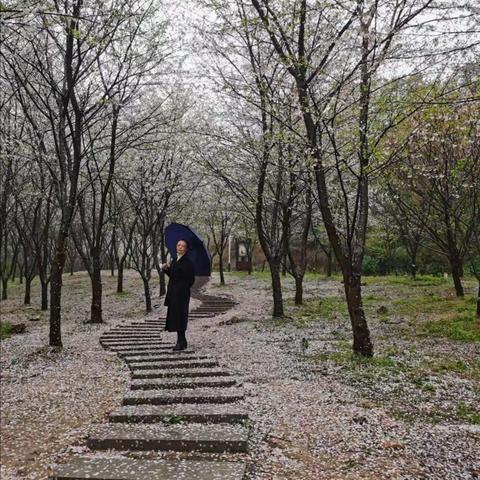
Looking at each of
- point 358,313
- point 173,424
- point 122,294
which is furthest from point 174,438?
point 122,294

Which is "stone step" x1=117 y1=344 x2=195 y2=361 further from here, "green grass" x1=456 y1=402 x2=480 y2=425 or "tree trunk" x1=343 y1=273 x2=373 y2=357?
"green grass" x1=456 y1=402 x2=480 y2=425

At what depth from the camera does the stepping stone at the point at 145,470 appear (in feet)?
15.4

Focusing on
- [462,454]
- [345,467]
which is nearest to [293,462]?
[345,467]

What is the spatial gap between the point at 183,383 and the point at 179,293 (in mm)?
2713

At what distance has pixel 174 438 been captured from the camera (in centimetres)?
543

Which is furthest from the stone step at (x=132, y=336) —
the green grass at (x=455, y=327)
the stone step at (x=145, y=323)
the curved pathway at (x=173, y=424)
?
the green grass at (x=455, y=327)

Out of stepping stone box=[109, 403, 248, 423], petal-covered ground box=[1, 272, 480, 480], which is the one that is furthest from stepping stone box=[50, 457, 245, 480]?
stepping stone box=[109, 403, 248, 423]

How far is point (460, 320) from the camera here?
13578 millimetres

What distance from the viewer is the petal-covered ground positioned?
16.8 ft

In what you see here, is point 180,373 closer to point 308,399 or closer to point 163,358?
point 163,358

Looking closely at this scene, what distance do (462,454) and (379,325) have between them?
362 inches

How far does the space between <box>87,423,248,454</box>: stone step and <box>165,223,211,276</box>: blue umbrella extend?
4.61 meters

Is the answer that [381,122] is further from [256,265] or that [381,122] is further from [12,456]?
[256,265]

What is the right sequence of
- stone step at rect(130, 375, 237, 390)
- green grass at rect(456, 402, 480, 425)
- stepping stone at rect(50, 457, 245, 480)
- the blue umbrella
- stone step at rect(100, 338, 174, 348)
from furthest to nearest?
stone step at rect(100, 338, 174, 348), the blue umbrella, stone step at rect(130, 375, 237, 390), green grass at rect(456, 402, 480, 425), stepping stone at rect(50, 457, 245, 480)
